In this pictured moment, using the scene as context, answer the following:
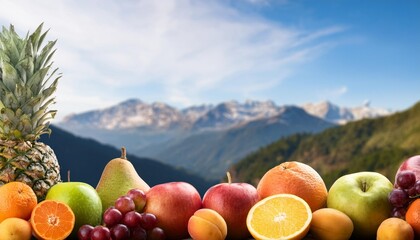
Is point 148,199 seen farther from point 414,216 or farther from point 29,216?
point 414,216

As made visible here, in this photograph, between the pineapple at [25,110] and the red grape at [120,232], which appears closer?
the red grape at [120,232]

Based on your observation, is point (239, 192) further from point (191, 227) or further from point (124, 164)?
point (124, 164)

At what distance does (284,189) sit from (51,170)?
7.79 ft

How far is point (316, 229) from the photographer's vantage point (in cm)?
452

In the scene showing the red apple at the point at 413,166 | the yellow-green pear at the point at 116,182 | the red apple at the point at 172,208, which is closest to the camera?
the red apple at the point at 172,208

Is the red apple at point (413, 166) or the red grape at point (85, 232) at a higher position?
the red apple at point (413, 166)

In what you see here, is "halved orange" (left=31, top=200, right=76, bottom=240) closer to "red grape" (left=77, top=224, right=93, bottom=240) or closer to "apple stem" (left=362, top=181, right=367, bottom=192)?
"red grape" (left=77, top=224, right=93, bottom=240)

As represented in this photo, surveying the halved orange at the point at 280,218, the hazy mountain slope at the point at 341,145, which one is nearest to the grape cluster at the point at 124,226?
the halved orange at the point at 280,218

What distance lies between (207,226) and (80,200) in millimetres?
1281

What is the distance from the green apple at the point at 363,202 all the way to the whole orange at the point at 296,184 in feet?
0.44

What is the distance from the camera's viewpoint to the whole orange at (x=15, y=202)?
184 inches

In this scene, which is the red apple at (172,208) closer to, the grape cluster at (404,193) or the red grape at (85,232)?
the red grape at (85,232)

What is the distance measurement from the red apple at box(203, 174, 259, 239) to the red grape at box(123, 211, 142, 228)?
0.71 meters

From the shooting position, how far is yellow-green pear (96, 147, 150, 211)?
522 centimetres
